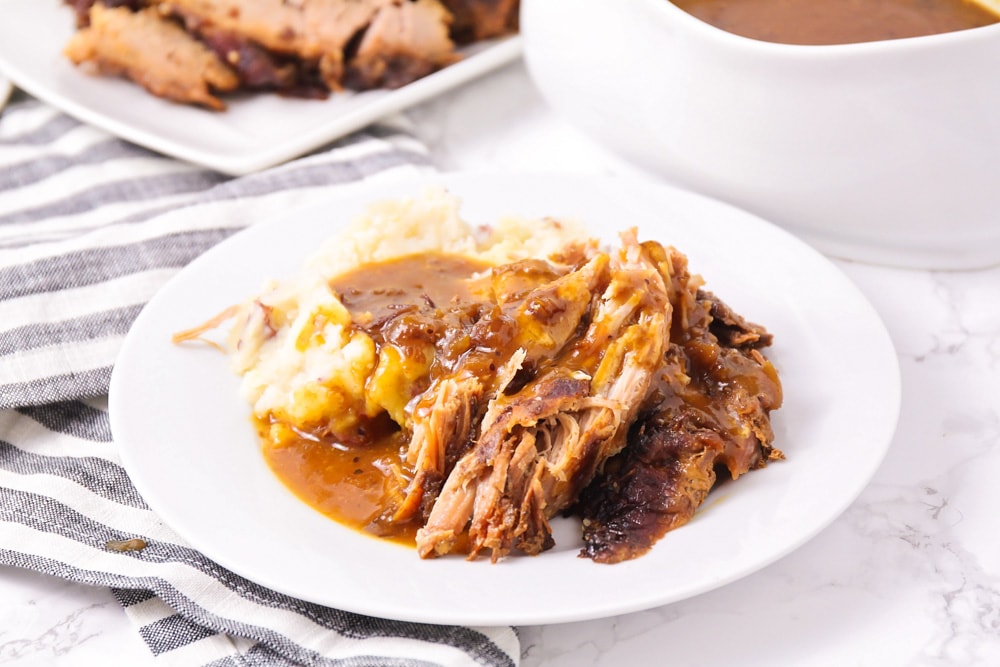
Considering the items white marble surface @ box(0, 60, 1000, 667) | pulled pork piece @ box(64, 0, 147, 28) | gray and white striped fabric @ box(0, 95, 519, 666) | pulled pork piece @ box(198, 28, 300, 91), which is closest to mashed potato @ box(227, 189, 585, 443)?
gray and white striped fabric @ box(0, 95, 519, 666)

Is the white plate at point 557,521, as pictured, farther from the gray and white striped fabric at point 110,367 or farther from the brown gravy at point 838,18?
the brown gravy at point 838,18

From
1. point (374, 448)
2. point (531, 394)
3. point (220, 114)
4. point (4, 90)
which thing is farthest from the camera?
point (4, 90)

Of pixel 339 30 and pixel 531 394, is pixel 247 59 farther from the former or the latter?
pixel 531 394

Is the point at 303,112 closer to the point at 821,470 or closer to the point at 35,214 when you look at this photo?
the point at 35,214

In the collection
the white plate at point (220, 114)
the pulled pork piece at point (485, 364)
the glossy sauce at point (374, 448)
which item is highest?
the pulled pork piece at point (485, 364)

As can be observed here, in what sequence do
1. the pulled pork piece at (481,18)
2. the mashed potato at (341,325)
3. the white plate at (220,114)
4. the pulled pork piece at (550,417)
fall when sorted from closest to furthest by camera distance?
the pulled pork piece at (550,417) < the mashed potato at (341,325) < the white plate at (220,114) < the pulled pork piece at (481,18)

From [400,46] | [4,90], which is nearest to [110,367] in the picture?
[400,46]

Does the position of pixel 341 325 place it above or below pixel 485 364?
below

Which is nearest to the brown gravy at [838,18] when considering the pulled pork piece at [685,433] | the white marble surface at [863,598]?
the white marble surface at [863,598]
